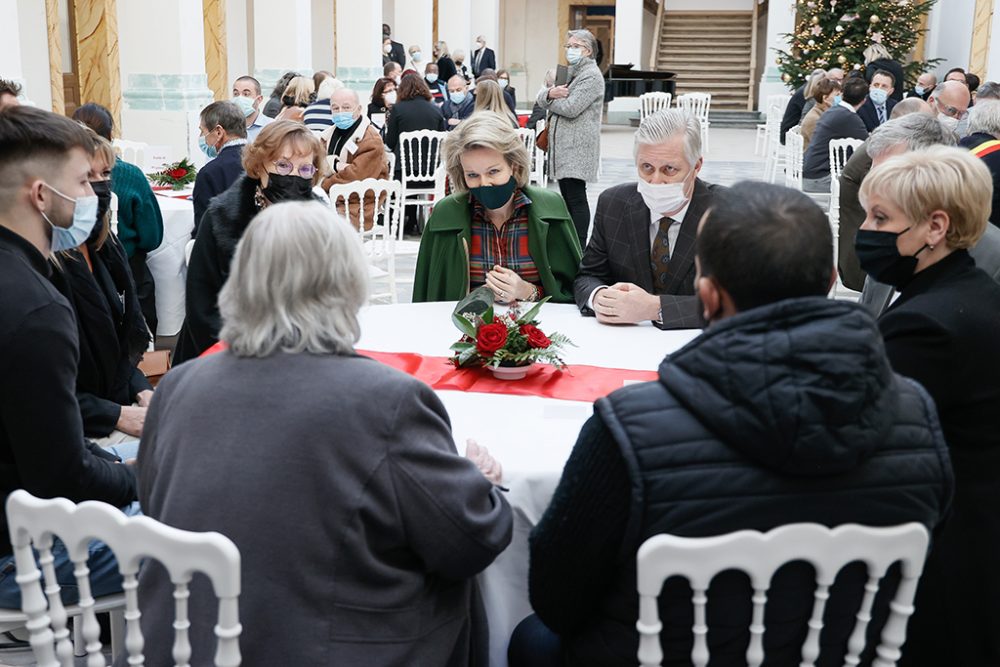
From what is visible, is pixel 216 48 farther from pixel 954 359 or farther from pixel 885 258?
pixel 954 359

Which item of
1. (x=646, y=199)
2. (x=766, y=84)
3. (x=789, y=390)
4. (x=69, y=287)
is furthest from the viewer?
(x=766, y=84)

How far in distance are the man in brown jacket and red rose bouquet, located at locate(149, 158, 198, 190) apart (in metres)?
1.12

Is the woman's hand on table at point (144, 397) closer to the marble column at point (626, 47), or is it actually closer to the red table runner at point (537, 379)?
the red table runner at point (537, 379)

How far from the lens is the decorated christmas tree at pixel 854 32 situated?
1528 centimetres

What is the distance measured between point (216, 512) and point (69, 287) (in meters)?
1.42

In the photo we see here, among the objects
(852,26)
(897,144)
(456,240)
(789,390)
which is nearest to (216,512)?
(789,390)

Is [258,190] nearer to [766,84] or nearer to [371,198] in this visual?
[371,198]

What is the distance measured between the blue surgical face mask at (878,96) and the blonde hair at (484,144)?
754 centimetres

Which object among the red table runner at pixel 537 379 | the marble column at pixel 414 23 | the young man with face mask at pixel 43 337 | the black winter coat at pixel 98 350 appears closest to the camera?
the young man with face mask at pixel 43 337

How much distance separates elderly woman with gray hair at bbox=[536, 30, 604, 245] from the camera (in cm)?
823

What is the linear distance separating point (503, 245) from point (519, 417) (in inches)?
49.0

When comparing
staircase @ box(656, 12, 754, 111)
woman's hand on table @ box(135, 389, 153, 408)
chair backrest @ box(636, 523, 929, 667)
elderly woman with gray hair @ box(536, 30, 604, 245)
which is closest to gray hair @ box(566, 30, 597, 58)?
elderly woman with gray hair @ box(536, 30, 604, 245)

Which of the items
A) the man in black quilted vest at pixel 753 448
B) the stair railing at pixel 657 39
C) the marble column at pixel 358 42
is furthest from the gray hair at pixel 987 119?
the stair railing at pixel 657 39

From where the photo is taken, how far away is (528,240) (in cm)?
348
